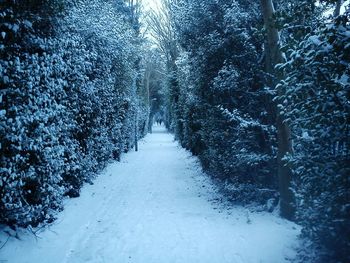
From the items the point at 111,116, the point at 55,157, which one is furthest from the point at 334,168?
the point at 111,116

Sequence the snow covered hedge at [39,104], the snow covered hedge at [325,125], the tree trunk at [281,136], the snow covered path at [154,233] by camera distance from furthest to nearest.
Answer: the tree trunk at [281,136] → the snow covered path at [154,233] → the snow covered hedge at [39,104] → the snow covered hedge at [325,125]

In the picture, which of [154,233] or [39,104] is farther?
[154,233]

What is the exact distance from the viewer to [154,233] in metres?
6.81

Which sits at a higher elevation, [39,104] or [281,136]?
[39,104]

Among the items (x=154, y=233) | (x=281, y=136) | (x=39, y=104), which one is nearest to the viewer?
(x=39, y=104)

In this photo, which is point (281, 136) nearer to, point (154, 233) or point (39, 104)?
point (154, 233)

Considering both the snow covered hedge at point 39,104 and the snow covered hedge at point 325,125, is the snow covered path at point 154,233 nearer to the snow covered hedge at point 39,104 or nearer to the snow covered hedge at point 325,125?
the snow covered hedge at point 39,104

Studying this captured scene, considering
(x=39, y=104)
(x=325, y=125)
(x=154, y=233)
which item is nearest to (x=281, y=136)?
(x=325, y=125)

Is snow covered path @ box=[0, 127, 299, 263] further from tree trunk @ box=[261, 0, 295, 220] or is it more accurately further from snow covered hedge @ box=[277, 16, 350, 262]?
snow covered hedge @ box=[277, 16, 350, 262]

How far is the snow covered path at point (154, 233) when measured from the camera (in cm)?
557

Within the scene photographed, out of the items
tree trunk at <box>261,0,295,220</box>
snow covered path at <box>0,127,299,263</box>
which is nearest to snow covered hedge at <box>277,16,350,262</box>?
snow covered path at <box>0,127,299,263</box>

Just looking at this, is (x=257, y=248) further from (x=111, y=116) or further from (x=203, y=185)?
(x=111, y=116)

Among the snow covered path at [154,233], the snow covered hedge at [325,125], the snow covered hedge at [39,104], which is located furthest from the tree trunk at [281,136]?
the snow covered hedge at [39,104]

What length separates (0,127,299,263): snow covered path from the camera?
18.3 ft
